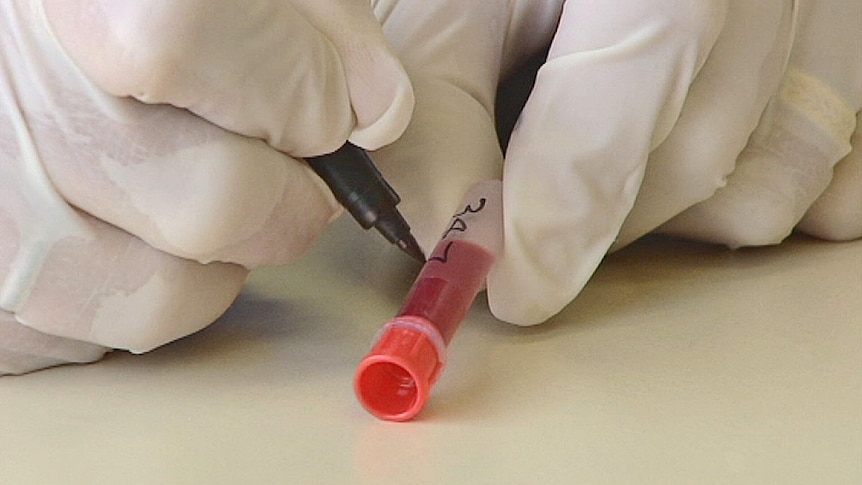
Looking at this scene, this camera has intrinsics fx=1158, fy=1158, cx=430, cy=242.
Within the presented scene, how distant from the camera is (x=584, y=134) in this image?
1.73 feet

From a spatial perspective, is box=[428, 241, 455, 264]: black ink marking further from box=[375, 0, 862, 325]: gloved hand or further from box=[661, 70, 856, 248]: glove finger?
box=[661, 70, 856, 248]: glove finger

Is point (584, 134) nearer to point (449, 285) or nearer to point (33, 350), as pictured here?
point (449, 285)

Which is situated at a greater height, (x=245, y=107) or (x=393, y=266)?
(x=245, y=107)

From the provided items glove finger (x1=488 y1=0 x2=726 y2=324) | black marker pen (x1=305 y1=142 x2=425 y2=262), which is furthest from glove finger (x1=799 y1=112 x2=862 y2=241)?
black marker pen (x1=305 y1=142 x2=425 y2=262)

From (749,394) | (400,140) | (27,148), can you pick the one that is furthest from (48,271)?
(749,394)

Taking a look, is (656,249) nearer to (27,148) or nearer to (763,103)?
(763,103)

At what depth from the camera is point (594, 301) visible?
0.57 m

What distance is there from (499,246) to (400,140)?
0.07m

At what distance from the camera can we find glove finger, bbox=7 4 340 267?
433 mm

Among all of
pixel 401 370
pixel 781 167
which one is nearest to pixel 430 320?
pixel 401 370

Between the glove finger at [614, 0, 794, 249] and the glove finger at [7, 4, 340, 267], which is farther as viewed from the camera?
the glove finger at [614, 0, 794, 249]

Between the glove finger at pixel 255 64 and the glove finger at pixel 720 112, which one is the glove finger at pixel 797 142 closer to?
the glove finger at pixel 720 112

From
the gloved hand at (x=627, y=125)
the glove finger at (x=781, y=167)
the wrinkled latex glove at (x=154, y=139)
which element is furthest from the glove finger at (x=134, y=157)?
the glove finger at (x=781, y=167)

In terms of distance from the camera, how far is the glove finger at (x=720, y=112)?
1.83 ft
